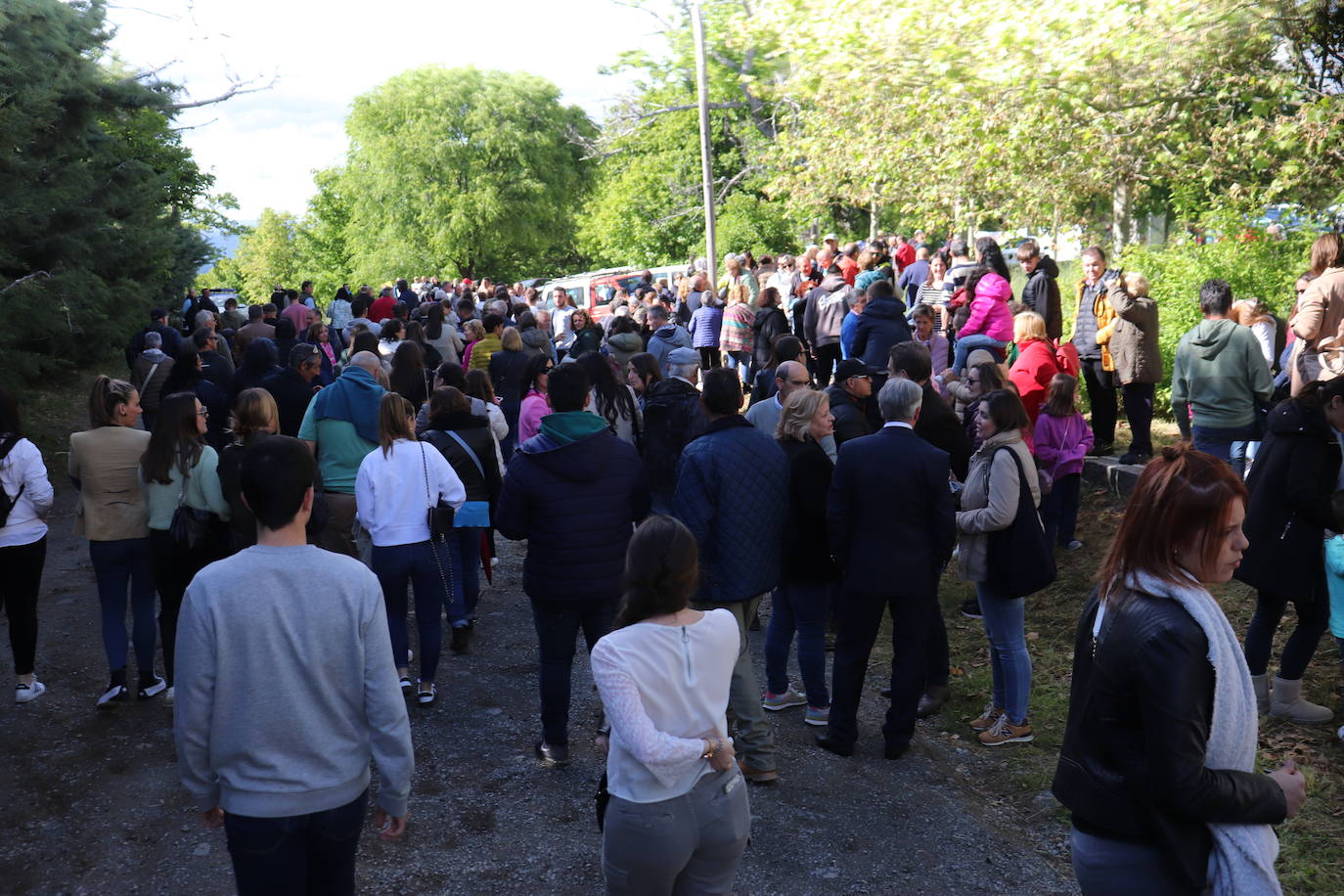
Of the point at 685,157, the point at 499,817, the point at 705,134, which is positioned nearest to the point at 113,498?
the point at 499,817

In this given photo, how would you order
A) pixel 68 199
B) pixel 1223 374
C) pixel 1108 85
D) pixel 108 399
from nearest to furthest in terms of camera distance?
pixel 108 399, pixel 1223 374, pixel 1108 85, pixel 68 199

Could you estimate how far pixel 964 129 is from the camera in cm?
1289

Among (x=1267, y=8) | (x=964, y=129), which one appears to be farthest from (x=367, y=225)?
(x=1267, y=8)

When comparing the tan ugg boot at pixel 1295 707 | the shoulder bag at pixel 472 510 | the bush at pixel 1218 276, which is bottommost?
the tan ugg boot at pixel 1295 707

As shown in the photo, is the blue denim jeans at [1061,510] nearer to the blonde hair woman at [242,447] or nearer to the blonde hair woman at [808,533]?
the blonde hair woman at [808,533]

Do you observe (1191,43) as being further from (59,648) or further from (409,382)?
(59,648)

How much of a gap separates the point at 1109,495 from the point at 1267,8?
4.25 meters

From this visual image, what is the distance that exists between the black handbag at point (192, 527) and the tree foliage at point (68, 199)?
26.7 feet

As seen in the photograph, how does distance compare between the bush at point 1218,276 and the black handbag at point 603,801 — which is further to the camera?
the bush at point 1218,276

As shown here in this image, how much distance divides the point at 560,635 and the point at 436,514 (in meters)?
1.25

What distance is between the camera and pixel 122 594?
661cm

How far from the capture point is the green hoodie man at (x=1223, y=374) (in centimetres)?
796

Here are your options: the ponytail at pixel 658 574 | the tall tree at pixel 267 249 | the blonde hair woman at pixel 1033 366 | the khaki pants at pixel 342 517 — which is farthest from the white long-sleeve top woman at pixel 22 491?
the tall tree at pixel 267 249

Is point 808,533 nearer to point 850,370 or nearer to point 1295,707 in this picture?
point 850,370
